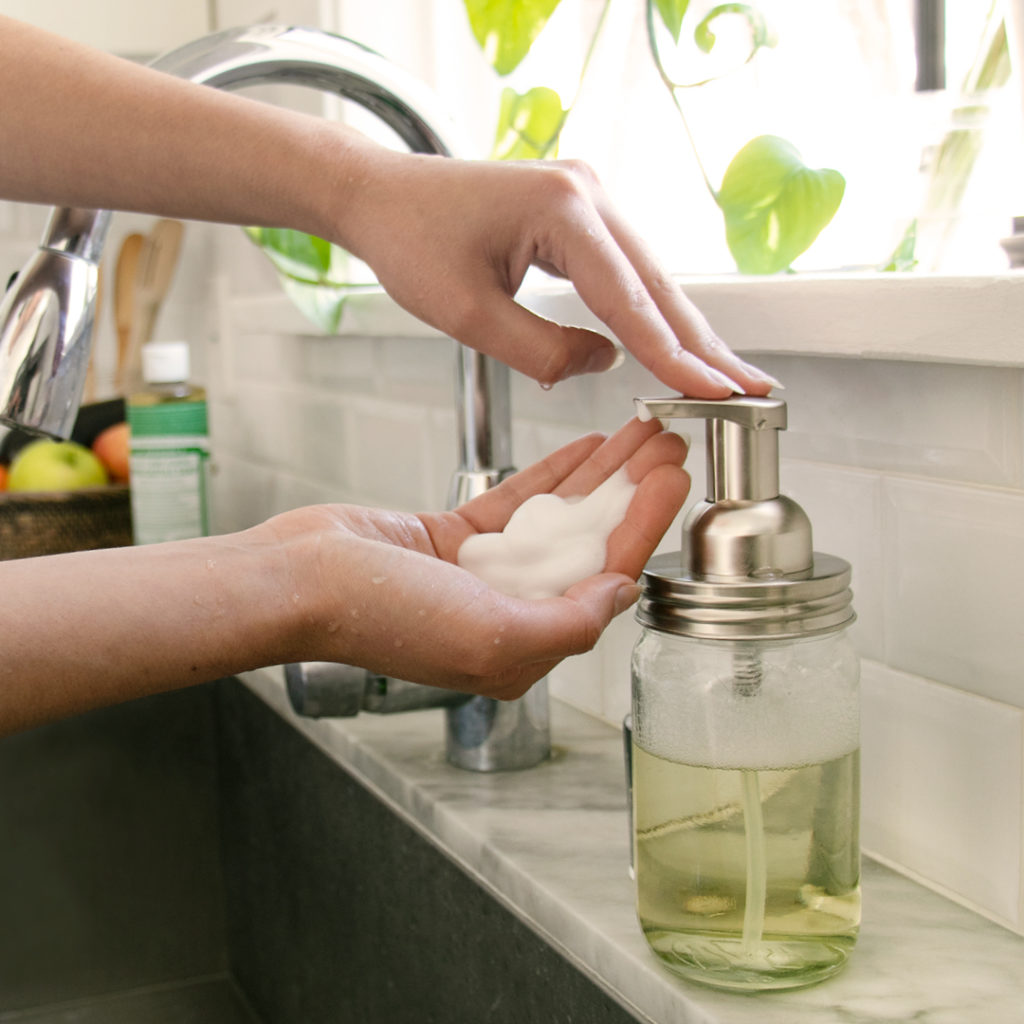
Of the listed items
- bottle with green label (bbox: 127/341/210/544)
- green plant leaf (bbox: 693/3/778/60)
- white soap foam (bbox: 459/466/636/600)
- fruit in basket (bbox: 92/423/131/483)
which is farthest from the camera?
fruit in basket (bbox: 92/423/131/483)

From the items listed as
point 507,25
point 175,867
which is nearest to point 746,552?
point 507,25

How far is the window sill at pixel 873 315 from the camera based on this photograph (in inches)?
19.0

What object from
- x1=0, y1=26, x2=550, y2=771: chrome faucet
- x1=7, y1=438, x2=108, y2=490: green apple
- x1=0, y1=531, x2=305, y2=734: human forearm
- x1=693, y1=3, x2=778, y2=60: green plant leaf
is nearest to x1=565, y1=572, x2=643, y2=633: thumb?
x1=0, y1=531, x2=305, y2=734: human forearm

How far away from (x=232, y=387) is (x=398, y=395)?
49cm

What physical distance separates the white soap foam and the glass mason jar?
0.08 metres

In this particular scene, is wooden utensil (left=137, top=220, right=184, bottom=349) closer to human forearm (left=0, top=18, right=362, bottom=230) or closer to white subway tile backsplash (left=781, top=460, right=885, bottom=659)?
human forearm (left=0, top=18, right=362, bottom=230)

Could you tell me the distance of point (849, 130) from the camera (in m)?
0.70

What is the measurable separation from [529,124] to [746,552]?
0.48 metres

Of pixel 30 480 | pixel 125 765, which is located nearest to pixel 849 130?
pixel 125 765

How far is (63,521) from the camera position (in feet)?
4.13

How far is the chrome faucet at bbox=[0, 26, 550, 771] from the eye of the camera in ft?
2.01

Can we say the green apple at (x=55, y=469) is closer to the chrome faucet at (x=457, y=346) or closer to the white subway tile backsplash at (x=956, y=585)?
the chrome faucet at (x=457, y=346)

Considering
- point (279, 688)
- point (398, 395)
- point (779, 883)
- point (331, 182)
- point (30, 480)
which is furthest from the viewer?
point (30, 480)

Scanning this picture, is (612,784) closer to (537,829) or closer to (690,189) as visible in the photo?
(537,829)
